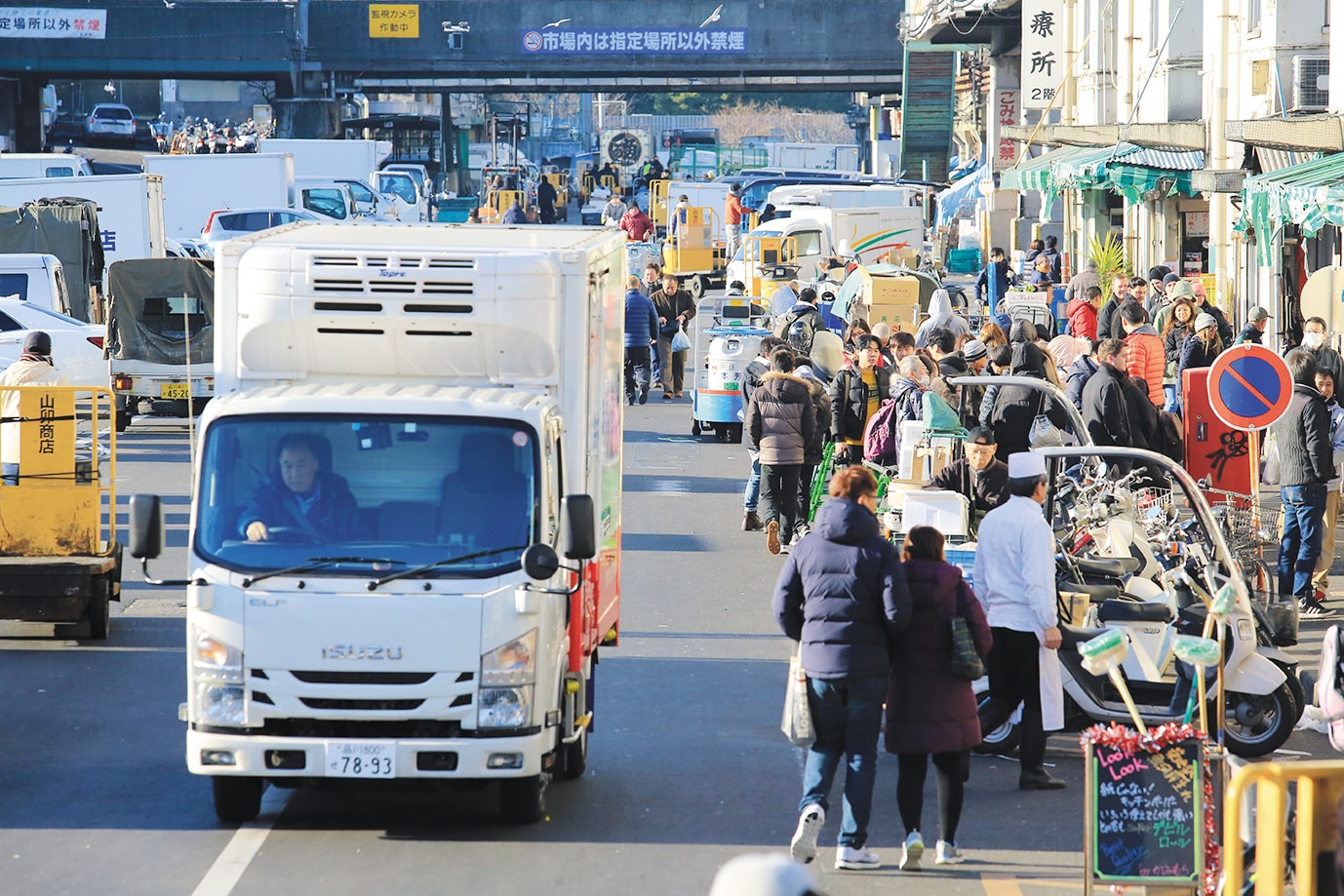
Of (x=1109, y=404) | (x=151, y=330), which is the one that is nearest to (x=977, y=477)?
(x=1109, y=404)

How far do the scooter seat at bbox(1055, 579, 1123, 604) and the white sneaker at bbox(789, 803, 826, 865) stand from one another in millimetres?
3141

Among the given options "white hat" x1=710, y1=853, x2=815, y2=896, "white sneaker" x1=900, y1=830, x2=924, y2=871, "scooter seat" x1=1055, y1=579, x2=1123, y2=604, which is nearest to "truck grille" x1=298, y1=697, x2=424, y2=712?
"white sneaker" x1=900, y1=830, x2=924, y2=871

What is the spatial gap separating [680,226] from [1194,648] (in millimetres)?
35831

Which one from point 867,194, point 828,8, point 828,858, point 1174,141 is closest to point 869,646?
point 828,858

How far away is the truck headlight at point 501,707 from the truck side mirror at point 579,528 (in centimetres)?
65

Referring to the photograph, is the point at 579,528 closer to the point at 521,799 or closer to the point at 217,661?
the point at 521,799

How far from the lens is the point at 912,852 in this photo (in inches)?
313

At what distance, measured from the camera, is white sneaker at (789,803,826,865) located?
7.84 m

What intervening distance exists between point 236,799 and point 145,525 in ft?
Result: 4.58

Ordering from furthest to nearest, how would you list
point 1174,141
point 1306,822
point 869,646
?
point 1174,141 → point 869,646 → point 1306,822

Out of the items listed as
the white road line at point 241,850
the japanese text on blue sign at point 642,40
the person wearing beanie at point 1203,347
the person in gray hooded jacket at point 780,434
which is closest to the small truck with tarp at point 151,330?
the person in gray hooded jacket at point 780,434

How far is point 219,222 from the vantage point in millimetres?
40656

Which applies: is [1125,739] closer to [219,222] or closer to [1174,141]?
[1174,141]

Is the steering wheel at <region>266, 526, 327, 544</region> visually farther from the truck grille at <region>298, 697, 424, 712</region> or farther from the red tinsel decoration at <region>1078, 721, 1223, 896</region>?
the red tinsel decoration at <region>1078, 721, 1223, 896</region>
